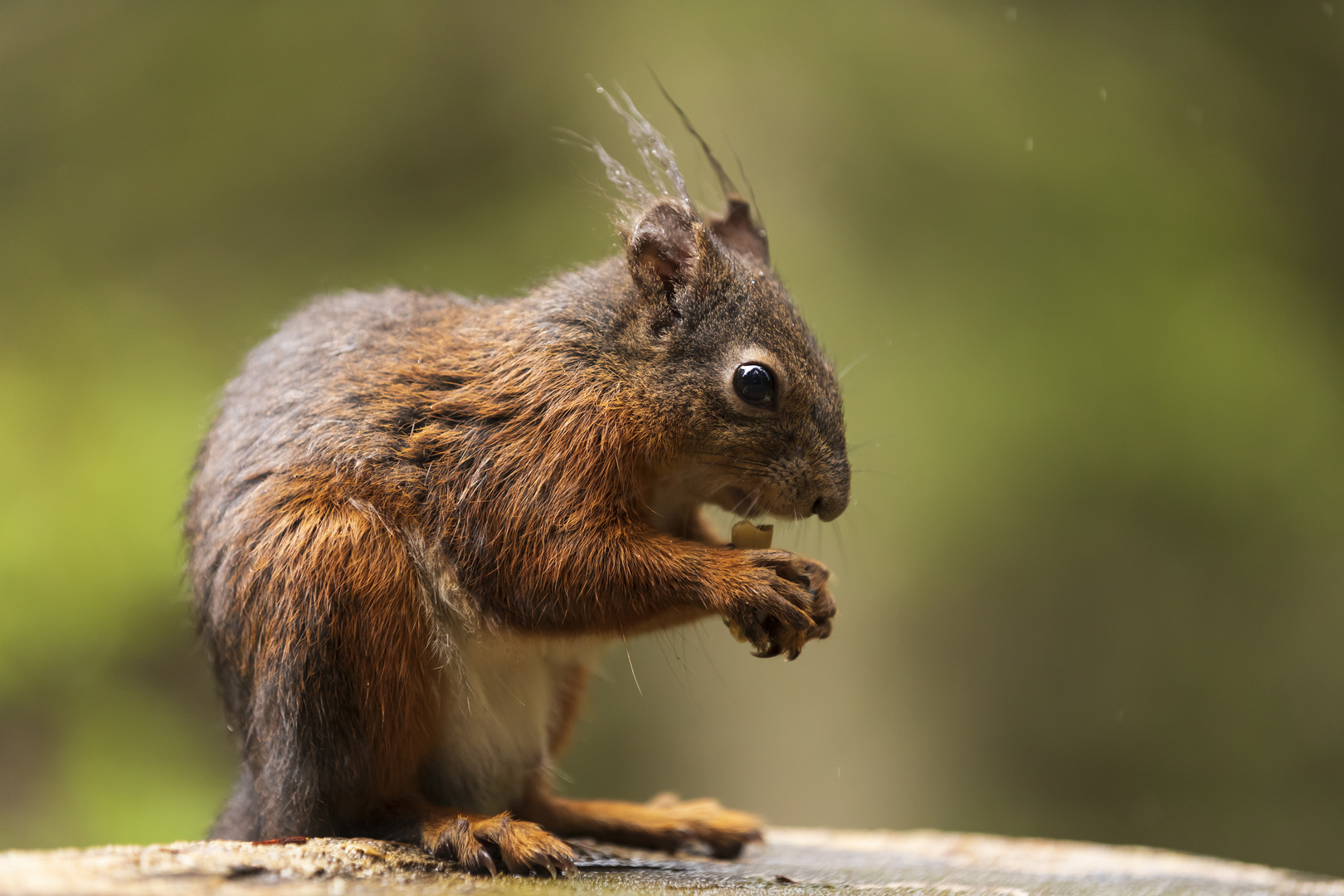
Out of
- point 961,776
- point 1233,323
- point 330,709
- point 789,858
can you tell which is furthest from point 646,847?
point 1233,323

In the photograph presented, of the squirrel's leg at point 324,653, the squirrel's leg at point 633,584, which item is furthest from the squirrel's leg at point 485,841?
the squirrel's leg at point 633,584

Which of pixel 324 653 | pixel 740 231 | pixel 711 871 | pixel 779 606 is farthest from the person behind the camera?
pixel 740 231

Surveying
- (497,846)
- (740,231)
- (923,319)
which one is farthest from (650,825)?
(923,319)

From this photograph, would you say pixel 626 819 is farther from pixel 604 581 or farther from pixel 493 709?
pixel 604 581

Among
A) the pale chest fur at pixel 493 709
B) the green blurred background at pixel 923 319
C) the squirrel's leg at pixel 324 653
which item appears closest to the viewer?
the squirrel's leg at pixel 324 653

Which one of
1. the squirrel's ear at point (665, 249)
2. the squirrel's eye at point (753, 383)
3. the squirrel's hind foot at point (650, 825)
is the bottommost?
the squirrel's hind foot at point (650, 825)

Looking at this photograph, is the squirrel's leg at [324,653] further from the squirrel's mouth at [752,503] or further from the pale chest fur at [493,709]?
the squirrel's mouth at [752,503]

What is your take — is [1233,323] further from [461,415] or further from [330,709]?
[330,709]
